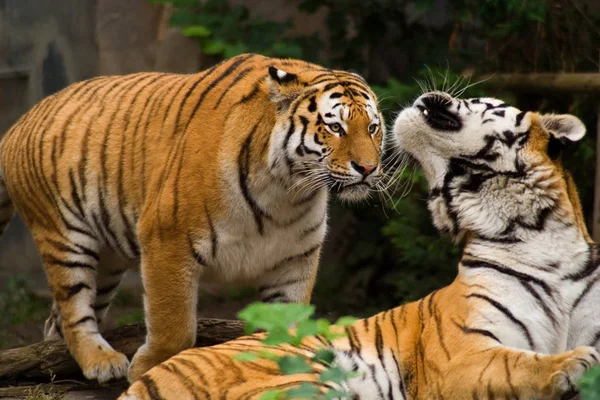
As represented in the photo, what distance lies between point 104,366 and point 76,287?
16.7 inches

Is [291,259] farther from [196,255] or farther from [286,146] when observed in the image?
[286,146]

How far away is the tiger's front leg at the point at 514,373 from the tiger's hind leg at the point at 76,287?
197 centimetres

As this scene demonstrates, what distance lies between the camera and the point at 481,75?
6645 mm

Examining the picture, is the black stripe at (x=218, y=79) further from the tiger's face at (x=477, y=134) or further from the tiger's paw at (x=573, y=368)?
the tiger's paw at (x=573, y=368)

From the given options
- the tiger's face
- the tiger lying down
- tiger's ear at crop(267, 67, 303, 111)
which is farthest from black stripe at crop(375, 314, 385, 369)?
tiger's ear at crop(267, 67, 303, 111)

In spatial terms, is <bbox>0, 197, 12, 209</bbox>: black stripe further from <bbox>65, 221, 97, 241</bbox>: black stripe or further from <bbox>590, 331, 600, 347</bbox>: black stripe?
<bbox>590, 331, 600, 347</bbox>: black stripe

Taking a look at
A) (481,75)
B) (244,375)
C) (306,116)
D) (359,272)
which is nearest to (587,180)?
(481,75)

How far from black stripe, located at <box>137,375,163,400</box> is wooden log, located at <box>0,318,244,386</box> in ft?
4.77

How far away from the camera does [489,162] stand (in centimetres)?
346

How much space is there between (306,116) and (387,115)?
93.3 inches

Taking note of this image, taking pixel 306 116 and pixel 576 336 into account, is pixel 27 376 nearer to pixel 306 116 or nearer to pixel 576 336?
pixel 306 116

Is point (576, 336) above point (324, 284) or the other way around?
above

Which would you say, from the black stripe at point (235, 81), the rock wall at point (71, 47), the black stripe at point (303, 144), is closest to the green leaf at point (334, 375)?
the black stripe at point (303, 144)

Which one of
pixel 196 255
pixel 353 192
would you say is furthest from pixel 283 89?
pixel 196 255
